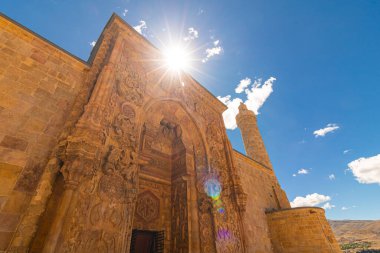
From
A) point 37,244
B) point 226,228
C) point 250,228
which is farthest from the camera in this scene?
point 250,228

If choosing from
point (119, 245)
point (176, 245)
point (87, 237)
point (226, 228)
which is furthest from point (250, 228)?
point (87, 237)

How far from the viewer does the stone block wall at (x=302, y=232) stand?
8.62 m

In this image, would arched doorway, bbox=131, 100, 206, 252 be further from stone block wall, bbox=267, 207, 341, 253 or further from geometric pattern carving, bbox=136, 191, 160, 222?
stone block wall, bbox=267, 207, 341, 253

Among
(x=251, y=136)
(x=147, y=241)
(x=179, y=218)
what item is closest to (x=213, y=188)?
(x=179, y=218)

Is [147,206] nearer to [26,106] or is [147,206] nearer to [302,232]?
[26,106]

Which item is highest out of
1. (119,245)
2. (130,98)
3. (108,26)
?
(108,26)

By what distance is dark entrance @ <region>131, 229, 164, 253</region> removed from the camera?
4578 mm

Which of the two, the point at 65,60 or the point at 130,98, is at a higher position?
the point at 65,60

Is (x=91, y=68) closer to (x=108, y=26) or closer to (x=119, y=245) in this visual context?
(x=108, y=26)

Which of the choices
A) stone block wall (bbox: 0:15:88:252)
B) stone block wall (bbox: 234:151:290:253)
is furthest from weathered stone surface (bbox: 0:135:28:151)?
stone block wall (bbox: 234:151:290:253)

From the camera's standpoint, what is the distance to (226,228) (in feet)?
17.2

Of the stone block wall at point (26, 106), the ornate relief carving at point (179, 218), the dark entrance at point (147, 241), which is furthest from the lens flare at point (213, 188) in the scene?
the stone block wall at point (26, 106)

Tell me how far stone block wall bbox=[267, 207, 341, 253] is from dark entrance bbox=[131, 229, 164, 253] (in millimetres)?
7293

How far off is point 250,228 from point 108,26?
9.85 meters
